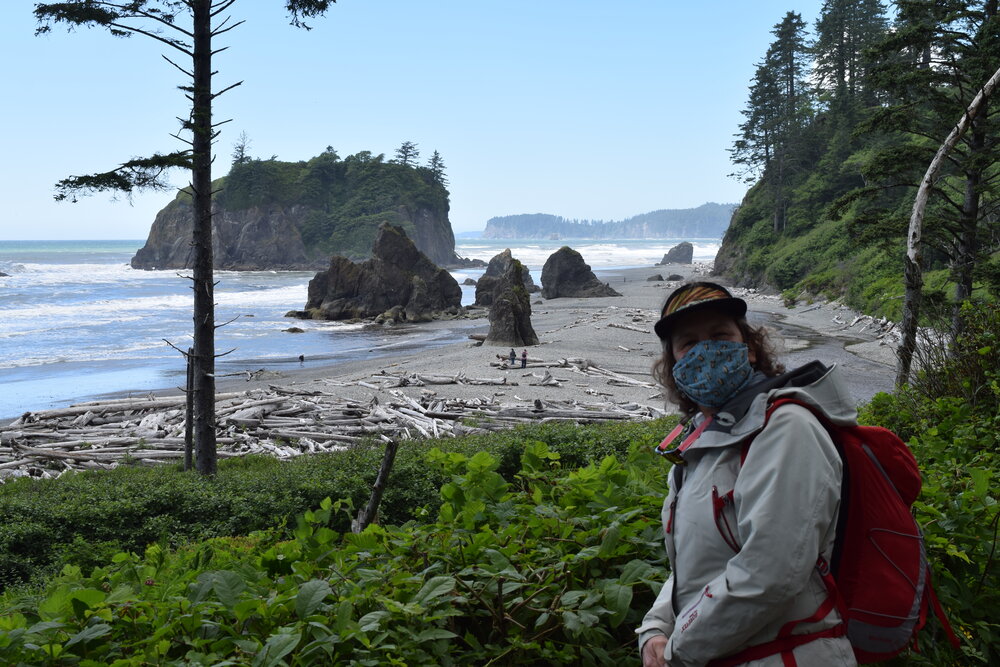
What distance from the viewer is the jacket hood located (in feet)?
5.64

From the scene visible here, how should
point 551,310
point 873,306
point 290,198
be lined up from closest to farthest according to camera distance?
point 873,306 → point 551,310 → point 290,198

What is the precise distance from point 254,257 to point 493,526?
12650cm

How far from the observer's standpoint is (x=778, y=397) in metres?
1.74

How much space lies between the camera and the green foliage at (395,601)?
215 cm

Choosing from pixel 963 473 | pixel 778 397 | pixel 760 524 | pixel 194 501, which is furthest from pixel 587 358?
pixel 760 524

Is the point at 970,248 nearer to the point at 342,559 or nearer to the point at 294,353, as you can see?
the point at 342,559

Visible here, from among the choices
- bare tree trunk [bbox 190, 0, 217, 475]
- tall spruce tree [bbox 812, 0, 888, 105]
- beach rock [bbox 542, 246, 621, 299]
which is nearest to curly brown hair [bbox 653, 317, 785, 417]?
bare tree trunk [bbox 190, 0, 217, 475]

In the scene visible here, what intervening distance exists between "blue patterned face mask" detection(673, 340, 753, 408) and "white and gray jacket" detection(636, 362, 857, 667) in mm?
55

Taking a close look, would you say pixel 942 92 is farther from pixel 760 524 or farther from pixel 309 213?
pixel 309 213

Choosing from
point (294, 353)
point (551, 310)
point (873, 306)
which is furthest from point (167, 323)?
point (873, 306)

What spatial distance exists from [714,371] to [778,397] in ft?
0.88

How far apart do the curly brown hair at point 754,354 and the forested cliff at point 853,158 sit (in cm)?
1085

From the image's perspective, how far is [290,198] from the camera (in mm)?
132250

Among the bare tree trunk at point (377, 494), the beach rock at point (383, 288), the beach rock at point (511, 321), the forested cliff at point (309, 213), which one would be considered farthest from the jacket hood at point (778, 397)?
the forested cliff at point (309, 213)
